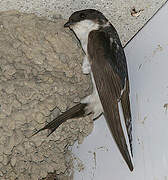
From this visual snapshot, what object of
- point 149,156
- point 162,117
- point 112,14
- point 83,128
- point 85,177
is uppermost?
point 112,14

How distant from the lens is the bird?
2.81 m

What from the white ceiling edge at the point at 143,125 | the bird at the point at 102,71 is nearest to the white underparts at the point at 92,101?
the bird at the point at 102,71

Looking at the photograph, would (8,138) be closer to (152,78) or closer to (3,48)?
(3,48)

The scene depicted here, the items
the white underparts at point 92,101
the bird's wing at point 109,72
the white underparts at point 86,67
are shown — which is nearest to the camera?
the bird's wing at point 109,72

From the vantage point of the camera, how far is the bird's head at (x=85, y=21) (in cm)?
320

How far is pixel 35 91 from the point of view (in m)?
3.01

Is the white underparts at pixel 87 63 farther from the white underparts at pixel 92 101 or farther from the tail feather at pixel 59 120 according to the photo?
the tail feather at pixel 59 120

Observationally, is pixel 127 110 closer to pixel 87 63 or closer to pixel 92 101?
pixel 92 101

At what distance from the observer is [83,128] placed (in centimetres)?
321

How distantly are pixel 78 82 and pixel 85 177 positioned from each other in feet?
2.28

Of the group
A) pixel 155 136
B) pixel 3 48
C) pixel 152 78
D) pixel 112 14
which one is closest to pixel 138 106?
pixel 152 78

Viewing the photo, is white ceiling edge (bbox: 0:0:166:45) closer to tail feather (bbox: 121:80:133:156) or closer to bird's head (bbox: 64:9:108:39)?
bird's head (bbox: 64:9:108:39)

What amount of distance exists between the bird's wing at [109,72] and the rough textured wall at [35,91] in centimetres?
25

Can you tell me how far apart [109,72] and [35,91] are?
19.6 inches
